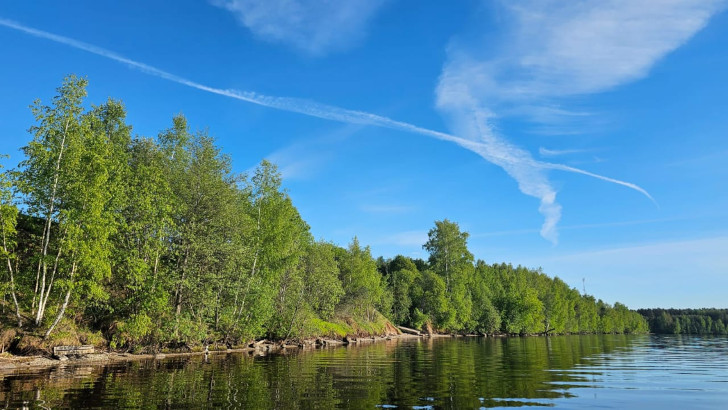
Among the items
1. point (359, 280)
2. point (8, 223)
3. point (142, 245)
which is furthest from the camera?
point (359, 280)

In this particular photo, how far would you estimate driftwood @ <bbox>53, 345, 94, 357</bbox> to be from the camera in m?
28.4

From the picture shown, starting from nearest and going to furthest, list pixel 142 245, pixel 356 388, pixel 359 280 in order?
pixel 356 388 < pixel 142 245 < pixel 359 280

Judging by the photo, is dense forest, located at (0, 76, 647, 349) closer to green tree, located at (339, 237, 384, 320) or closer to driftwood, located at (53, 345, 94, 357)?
Result: driftwood, located at (53, 345, 94, 357)

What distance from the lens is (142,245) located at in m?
36.2

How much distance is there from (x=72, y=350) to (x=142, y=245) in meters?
9.68

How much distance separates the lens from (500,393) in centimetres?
1666

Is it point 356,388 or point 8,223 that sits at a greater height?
point 8,223

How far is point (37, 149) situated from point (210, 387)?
23.7m

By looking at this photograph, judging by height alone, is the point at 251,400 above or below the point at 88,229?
below

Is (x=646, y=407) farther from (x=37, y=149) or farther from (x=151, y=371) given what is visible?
(x=37, y=149)

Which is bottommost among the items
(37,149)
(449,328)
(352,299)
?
(449,328)

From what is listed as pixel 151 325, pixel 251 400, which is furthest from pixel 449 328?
pixel 251 400

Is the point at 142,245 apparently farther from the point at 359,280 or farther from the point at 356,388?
the point at 359,280

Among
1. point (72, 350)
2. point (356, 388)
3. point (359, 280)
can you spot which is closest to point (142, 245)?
point (72, 350)
